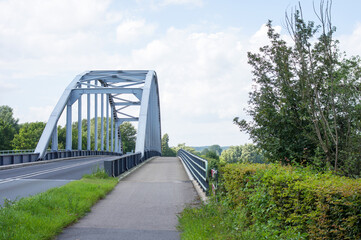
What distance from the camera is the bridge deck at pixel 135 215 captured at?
6707 mm

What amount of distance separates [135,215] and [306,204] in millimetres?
4689

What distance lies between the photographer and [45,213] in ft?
24.7

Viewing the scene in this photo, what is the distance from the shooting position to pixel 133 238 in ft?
20.9

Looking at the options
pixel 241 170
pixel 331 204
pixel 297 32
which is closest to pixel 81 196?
pixel 241 170

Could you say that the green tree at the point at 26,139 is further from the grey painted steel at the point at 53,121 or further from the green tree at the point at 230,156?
the grey painted steel at the point at 53,121

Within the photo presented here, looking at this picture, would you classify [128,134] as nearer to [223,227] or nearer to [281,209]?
[223,227]

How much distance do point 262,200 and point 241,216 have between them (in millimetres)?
644

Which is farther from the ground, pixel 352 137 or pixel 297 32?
pixel 297 32

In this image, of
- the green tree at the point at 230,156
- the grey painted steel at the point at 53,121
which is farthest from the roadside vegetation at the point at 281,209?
the grey painted steel at the point at 53,121

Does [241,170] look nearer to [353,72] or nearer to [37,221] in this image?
[37,221]

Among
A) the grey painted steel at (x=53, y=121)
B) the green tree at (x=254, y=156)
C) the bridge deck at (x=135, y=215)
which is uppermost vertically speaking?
the grey painted steel at (x=53, y=121)

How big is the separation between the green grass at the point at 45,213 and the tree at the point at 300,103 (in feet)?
16.2

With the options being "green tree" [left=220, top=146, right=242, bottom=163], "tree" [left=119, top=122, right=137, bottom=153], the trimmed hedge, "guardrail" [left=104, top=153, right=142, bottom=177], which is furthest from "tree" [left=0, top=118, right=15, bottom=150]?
the trimmed hedge

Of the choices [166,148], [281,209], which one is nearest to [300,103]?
[281,209]
